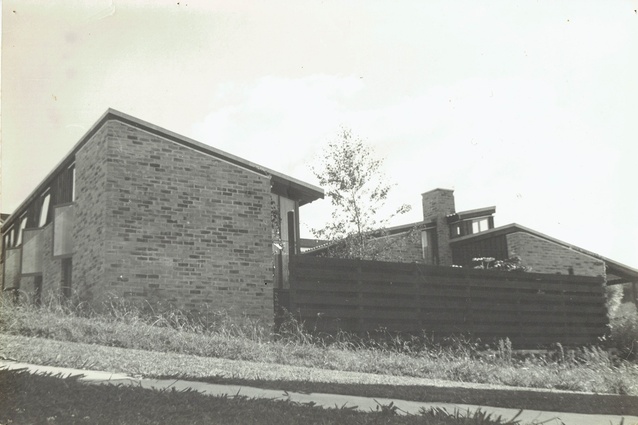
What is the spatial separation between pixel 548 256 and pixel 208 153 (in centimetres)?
1515

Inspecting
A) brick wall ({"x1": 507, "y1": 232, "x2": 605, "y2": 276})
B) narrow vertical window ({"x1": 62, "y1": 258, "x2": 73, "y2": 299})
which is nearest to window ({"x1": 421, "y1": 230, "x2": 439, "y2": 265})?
brick wall ({"x1": 507, "y1": 232, "x2": 605, "y2": 276})

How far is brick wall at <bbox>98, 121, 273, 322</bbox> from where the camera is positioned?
38.1 ft

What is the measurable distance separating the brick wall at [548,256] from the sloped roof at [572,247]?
14 cm

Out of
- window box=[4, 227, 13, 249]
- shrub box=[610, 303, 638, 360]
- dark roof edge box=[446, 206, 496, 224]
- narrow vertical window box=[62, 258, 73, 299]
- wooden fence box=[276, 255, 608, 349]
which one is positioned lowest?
shrub box=[610, 303, 638, 360]

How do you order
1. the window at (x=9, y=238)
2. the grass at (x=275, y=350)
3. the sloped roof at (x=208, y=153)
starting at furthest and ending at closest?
1. the window at (x=9, y=238)
2. the sloped roof at (x=208, y=153)
3. the grass at (x=275, y=350)

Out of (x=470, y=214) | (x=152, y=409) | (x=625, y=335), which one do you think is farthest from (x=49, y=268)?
(x=470, y=214)

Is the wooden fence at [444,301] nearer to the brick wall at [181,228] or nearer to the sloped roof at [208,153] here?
the brick wall at [181,228]

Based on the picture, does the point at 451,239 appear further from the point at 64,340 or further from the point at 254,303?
the point at 64,340

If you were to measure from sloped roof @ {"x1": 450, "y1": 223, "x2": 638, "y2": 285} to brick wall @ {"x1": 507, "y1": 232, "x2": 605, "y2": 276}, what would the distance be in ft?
0.47

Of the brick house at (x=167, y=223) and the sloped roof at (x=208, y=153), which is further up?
the sloped roof at (x=208, y=153)

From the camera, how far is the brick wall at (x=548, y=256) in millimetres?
22906

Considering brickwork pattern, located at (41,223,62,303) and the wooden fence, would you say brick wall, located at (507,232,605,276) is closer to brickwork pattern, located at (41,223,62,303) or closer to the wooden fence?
the wooden fence

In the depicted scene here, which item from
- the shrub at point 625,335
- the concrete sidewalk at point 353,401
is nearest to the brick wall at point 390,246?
the shrub at point 625,335

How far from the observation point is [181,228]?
12219mm
